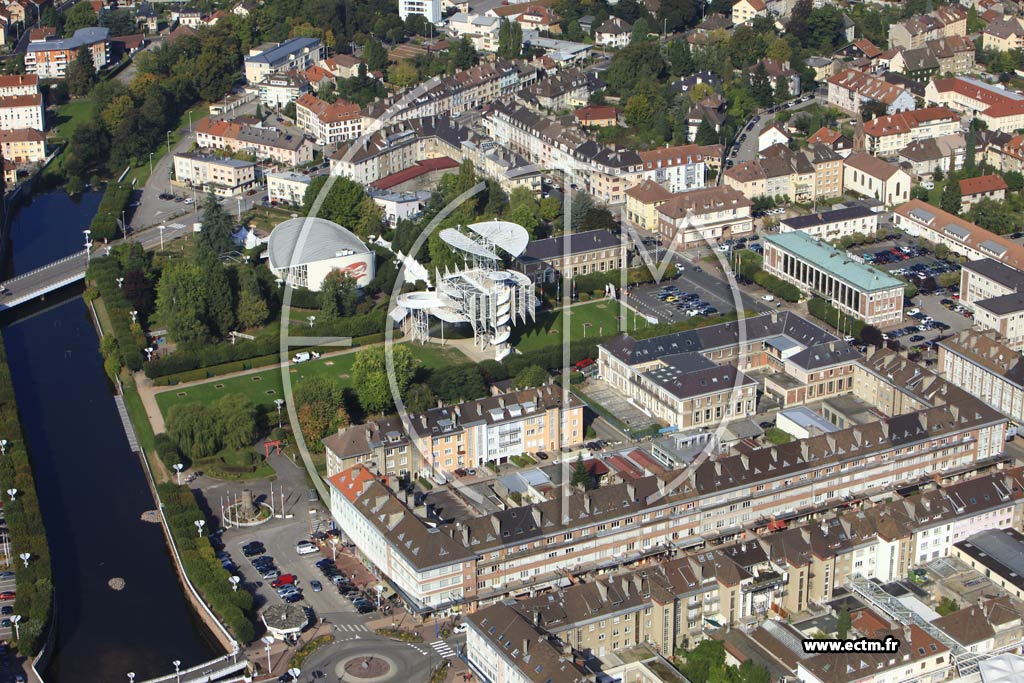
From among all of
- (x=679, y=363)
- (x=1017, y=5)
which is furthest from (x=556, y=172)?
(x=1017, y=5)

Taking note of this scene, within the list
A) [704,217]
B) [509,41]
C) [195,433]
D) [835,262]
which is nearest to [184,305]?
[195,433]

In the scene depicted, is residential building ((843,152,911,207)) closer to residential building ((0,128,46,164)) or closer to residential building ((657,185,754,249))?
residential building ((657,185,754,249))

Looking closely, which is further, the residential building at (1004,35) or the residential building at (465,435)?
the residential building at (1004,35)

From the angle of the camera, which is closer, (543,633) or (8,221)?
(543,633)

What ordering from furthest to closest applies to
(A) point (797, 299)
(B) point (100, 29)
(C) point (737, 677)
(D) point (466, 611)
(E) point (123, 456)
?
(B) point (100, 29) < (A) point (797, 299) < (E) point (123, 456) < (D) point (466, 611) < (C) point (737, 677)

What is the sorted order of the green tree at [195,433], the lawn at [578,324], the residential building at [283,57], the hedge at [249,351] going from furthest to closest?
the residential building at [283,57] < the lawn at [578,324] < the hedge at [249,351] < the green tree at [195,433]

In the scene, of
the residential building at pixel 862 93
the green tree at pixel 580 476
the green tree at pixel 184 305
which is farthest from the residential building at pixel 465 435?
the residential building at pixel 862 93

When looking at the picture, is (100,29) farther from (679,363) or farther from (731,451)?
(731,451)

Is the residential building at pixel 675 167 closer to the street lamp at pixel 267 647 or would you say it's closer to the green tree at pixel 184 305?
the green tree at pixel 184 305
